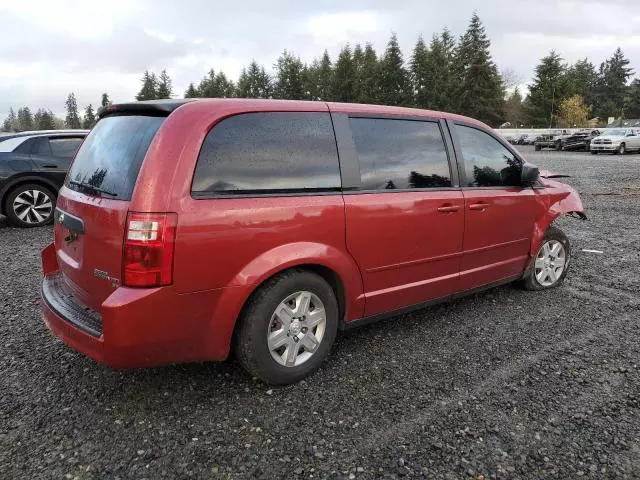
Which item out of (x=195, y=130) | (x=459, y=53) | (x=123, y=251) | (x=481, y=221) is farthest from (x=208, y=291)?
(x=459, y=53)

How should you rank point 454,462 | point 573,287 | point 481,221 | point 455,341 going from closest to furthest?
point 454,462
point 455,341
point 481,221
point 573,287

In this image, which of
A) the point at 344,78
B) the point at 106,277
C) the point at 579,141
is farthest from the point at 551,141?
the point at 344,78

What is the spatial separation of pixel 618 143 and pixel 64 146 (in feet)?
98.2

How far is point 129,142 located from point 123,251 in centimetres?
71

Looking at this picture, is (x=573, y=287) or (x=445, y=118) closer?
(x=445, y=118)

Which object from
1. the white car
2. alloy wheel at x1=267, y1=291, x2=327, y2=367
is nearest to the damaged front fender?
alloy wheel at x1=267, y1=291, x2=327, y2=367

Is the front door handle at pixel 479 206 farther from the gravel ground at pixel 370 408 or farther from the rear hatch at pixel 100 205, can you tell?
the rear hatch at pixel 100 205

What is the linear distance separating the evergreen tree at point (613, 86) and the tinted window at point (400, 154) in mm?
94380

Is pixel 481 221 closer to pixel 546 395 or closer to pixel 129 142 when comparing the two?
pixel 546 395

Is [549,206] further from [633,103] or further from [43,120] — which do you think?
[43,120]

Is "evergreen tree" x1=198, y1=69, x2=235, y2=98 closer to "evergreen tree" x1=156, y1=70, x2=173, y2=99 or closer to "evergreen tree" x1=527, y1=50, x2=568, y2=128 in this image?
"evergreen tree" x1=156, y1=70, x2=173, y2=99

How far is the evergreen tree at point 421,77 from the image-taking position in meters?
70.8

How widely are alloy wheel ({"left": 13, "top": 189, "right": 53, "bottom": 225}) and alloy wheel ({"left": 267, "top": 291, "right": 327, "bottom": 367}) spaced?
23.2 ft

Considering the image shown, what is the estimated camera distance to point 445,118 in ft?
13.5
